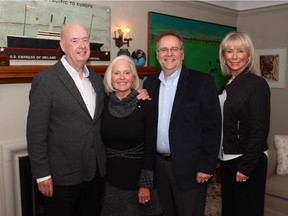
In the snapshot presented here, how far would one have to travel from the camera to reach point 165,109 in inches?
76.9

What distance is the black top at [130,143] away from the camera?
1.87 meters

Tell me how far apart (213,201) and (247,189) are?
1.57 meters

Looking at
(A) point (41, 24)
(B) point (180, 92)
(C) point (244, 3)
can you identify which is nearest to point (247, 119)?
(B) point (180, 92)

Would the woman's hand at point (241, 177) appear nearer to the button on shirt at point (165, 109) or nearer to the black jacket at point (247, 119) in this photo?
the black jacket at point (247, 119)

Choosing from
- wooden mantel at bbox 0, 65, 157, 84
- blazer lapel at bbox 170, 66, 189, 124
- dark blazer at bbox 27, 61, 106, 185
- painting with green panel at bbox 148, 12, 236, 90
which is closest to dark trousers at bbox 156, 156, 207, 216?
blazer lapel at bbox 170, 66, 189, 124

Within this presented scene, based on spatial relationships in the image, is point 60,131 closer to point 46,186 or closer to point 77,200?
point 46,186

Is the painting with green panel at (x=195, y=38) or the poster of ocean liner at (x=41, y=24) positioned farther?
the painting with green panel at (x=195, y=38)

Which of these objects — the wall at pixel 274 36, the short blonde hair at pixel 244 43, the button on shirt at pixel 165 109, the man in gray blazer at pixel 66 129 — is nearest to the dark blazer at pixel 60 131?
the man in gray blazer at pixel 66 129

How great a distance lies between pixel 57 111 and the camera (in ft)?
5.74

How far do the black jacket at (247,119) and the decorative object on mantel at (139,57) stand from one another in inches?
54.5

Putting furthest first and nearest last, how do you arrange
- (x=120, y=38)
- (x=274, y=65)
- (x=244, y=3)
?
(x=244, y=3)
(x=274, y=65)
(x=120, y=38)

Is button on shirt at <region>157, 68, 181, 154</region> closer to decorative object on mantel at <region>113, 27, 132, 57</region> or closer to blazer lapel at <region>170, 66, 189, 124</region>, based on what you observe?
blazer lapel at <region>170, 66, 189, 124</region>

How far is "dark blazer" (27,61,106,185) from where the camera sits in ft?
5.62

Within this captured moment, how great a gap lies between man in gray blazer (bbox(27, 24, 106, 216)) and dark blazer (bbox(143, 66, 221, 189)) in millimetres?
476
